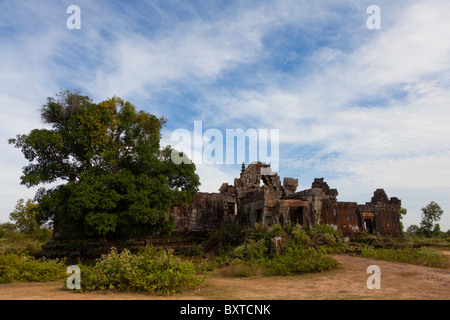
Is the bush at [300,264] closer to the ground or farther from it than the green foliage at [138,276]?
closer to the ground

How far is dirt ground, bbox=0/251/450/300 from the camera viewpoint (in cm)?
689

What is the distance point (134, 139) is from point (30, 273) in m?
9.17

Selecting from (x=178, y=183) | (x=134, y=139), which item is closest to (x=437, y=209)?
(x=178, y=183)

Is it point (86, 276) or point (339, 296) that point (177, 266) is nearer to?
point (86, 276)

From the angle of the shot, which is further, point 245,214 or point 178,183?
point 245,214

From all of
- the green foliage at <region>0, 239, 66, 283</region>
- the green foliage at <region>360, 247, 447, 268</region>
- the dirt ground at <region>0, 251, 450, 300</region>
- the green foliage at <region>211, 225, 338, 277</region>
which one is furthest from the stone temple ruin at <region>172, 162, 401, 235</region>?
the green foliage at <region>0, 239, 66, 283</region>

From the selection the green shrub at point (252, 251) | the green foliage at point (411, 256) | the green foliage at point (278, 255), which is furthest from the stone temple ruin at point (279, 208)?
the green foliage at point (411, 256)

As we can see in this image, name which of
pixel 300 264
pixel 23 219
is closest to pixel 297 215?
pixel 300 264

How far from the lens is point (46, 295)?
6.95m

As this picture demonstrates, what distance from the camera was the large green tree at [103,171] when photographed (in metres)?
15.4

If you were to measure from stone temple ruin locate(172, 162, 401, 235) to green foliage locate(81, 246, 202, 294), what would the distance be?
925cm

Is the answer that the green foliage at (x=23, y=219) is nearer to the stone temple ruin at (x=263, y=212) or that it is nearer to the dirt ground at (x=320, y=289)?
the stone temple ruin at (x=263, y=212)

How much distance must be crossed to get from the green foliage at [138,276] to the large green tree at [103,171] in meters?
7.09

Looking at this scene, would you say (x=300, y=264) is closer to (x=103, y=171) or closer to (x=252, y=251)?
(x=252, y=251)
